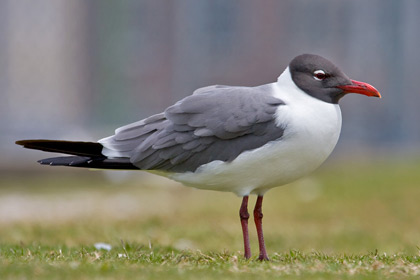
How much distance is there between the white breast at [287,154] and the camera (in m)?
5.12

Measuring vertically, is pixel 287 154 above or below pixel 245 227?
above

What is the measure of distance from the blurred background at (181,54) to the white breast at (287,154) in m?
15.1

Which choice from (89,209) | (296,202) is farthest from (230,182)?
(296,202)

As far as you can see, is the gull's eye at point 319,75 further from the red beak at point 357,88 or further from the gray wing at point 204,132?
the gray wing at point 204,132

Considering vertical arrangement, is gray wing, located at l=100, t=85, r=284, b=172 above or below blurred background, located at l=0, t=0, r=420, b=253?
above

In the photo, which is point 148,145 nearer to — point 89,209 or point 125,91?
point 89,209

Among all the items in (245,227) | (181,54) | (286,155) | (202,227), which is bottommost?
(202,227)

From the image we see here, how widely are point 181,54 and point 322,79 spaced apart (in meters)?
16.4

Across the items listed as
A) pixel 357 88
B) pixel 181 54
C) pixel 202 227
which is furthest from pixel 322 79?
pixel 181 54

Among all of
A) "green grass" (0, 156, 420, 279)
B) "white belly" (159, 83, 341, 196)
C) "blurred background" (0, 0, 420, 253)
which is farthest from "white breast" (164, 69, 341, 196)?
"blurred background" (0, 0, 420, 253)

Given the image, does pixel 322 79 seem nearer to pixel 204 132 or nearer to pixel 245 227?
pixel 204 132

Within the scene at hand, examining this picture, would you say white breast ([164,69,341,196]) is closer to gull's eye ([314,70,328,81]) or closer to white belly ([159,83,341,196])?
white belly ([159,83,341,196])

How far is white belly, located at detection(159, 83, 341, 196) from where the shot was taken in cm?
512

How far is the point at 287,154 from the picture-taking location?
5141mm
